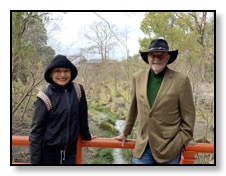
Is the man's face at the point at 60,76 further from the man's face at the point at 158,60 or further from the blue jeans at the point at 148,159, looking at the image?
the blue jeans at the point at 148,159

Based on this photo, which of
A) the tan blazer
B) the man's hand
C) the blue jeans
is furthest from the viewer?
the man's hand

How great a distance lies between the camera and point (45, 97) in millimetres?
1824

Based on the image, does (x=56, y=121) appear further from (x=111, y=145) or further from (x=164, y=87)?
(x=164, y=87)

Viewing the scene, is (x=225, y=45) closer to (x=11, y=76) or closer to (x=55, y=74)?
(x=55, y=74)

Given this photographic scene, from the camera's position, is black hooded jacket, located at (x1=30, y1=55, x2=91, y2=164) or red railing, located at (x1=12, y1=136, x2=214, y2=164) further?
red railing, located at (x1=12, y1=136, x2=214, y2=164)

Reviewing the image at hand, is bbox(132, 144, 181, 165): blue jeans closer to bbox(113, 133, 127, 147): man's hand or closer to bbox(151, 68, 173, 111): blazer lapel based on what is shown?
bbox(113, 133, 127, 147): man's hand

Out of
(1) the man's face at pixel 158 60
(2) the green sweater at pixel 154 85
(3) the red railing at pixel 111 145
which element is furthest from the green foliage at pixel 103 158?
(1) the man's face at pixel 158 60

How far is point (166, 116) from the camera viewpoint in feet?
5.82

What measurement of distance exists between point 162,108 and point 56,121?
2.10 ft

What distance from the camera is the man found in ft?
5.74

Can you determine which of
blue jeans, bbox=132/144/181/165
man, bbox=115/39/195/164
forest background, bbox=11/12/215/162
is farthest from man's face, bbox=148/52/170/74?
blue jeans, bbox=132/144/181/165

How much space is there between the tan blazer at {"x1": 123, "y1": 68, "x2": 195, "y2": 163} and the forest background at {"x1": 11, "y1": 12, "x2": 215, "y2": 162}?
237mm

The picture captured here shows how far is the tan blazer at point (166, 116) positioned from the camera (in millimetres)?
1745

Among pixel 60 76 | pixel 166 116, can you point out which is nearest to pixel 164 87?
pixel 166 116
